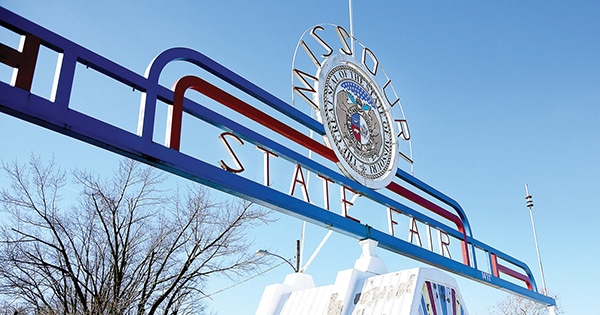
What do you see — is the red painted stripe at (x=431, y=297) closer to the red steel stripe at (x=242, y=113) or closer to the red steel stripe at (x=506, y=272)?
the red steel stripe at (x=242, y=113)

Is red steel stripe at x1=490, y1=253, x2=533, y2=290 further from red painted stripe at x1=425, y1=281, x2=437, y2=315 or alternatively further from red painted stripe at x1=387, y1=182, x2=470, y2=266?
red painted stripe at x1=425, y1=281, x2=437, y2=315

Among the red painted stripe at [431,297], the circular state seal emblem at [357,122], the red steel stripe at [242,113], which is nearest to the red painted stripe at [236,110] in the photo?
the red steel stripe at [242,113]

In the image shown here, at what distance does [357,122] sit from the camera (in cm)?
748

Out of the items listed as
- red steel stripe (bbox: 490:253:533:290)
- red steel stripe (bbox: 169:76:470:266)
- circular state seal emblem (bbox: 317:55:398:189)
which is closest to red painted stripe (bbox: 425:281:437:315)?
circular state seal emblem (bbox: 317:55:398:189)

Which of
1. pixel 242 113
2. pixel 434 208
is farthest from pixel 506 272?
pixel 242 113

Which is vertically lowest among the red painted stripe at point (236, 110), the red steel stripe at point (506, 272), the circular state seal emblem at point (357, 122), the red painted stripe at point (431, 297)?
the red painted stripe at point (431, 297)

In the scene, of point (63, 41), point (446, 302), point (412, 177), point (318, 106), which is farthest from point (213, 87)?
point (412, 177)

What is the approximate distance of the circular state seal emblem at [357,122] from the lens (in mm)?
6930

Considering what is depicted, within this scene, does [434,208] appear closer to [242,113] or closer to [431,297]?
[431,297]

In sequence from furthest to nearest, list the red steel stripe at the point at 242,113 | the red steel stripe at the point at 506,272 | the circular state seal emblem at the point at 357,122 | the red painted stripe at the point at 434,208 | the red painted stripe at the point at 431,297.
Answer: the red steel stripe at the point at 506,272 → the red painted stripe at the point at 434,208 → the circular state seal emblem at the point at 357,122 → the red painted stripe at the point at 431,297 → the red steel stripe at the point at 242,113

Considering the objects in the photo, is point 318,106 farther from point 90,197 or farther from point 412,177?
point 90,197

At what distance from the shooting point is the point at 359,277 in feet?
20.0

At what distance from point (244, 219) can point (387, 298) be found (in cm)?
624

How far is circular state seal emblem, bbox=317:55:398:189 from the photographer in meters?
6.93
